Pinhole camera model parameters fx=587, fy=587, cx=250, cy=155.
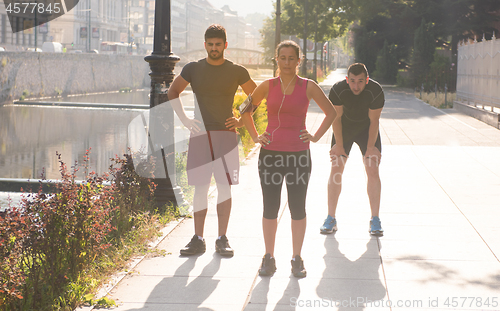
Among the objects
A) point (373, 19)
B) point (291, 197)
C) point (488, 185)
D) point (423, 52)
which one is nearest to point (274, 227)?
point (291, 197)

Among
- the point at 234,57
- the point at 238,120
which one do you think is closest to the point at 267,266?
the point at 238,120

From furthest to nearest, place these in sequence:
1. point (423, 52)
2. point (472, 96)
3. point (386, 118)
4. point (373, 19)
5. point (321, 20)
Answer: point (321, 20)
point (373, 19)
point (423, 52)
point (472, 96)
point (386, 118)

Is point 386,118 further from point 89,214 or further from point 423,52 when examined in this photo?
point 423,52

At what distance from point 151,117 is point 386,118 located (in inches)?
609

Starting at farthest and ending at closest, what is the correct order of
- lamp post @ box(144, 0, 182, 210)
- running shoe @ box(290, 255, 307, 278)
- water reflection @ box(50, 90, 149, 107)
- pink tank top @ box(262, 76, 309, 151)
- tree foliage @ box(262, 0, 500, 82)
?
tree foliage @ box(262, 0, 500, 82) < water reflection @ box(50, 90, 149, 107) < lamp post @ box(144, 0, 182, 210) < running shoe @ box(290, 255, 307, 278) < pink tank top @ box(262, 76, 309, 151)

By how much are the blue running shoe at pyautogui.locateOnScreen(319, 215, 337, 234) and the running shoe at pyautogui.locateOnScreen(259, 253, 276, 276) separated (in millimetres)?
1397

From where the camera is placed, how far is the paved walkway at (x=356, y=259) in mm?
4375

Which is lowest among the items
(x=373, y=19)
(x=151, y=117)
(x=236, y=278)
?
(x=236, y=278)

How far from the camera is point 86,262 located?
4.73m

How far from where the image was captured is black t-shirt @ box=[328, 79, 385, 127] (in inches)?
236

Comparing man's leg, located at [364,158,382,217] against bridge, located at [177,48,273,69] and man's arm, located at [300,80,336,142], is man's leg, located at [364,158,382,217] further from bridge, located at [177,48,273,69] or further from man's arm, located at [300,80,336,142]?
bridge, located at [177,48,273,69]

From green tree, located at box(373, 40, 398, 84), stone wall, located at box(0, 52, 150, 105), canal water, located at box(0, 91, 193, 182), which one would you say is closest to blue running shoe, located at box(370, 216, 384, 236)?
canal water, located at box(0, 91, 193, 182)

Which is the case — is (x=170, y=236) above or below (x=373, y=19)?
below

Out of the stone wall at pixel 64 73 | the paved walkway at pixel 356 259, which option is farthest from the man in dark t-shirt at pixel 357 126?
the stone wall at pixel 64 73
